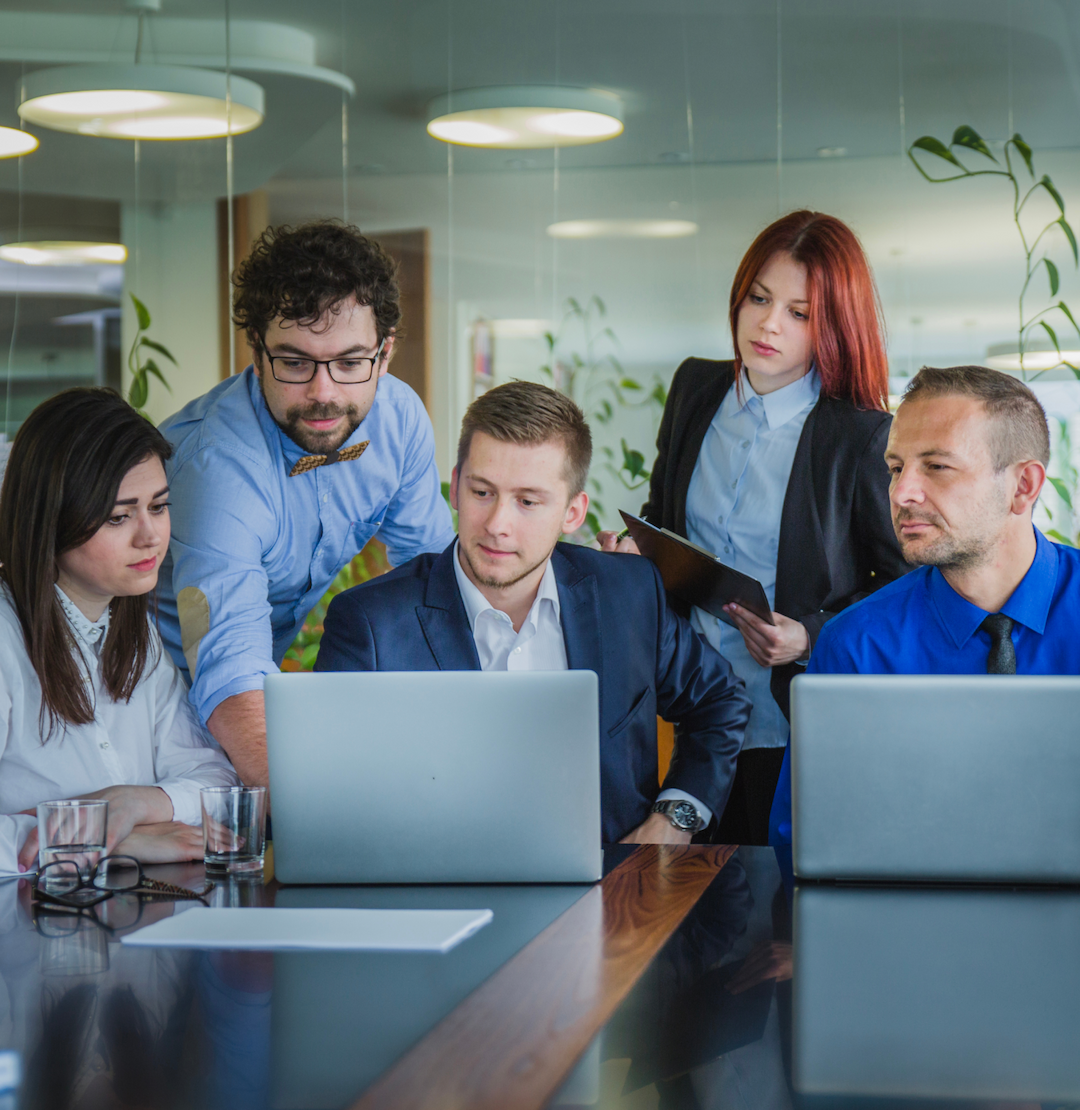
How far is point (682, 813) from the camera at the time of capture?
206 centimetres

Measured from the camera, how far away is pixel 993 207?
453 cm

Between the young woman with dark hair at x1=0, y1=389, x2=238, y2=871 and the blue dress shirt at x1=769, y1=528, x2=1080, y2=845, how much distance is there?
0.99 metres

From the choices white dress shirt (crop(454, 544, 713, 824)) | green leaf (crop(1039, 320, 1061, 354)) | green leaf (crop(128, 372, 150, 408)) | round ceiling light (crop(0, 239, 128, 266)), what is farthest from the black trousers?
round ceiling light (crop(0, 239, 128, 266))

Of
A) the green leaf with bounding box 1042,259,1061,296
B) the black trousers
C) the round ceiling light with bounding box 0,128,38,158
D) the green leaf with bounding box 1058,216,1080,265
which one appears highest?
the round ceiling light with bounding box 0,128,38,158

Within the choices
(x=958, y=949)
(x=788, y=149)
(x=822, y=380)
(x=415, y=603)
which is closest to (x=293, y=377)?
(x=415, y=603)

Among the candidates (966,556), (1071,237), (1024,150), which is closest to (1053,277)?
(1071,237)

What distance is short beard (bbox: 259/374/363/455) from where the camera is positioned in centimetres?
234

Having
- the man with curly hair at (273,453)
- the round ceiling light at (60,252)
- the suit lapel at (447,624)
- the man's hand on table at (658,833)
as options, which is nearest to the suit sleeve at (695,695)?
the man's hand on table at (658,833)

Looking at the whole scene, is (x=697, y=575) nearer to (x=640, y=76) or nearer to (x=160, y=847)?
(x=160, y=847)

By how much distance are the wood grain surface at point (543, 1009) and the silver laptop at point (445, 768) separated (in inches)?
4.5

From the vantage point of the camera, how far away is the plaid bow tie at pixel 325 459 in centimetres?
242

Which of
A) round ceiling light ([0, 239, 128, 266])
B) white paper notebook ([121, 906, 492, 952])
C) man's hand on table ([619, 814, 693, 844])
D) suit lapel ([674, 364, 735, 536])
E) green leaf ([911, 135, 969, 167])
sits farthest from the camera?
round ceiling light ([0, 239, 128, 266])

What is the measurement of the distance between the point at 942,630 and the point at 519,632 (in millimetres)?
693

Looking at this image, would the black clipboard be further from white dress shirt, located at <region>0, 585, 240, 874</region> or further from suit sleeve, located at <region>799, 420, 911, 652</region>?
white dress shirt, located at <region>0, 585, 240, 874</region>
